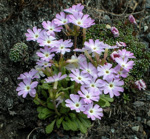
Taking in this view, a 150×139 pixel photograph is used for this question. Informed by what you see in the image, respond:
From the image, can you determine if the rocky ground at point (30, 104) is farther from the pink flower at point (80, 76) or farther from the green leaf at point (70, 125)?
the pink flower at point (80, 76)

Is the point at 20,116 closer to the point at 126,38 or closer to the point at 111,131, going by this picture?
the point at 111,131

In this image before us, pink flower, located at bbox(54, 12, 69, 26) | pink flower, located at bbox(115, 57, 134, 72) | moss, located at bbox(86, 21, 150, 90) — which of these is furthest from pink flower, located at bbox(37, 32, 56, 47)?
moss, located at bbox(86, 21, 150, 90)

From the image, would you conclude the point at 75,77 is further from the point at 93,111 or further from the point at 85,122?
the point at 85,122

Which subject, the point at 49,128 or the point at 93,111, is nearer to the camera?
the point at 93,111

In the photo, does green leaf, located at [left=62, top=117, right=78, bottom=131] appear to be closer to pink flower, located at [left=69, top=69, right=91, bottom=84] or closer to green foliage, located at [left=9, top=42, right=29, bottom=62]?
pink flower, located at [left=69, top=69, right=91, bottom=84]

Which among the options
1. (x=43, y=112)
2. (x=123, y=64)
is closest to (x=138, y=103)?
(x=123, y=64)

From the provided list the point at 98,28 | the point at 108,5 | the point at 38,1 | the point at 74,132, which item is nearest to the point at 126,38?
the point at 98,28
